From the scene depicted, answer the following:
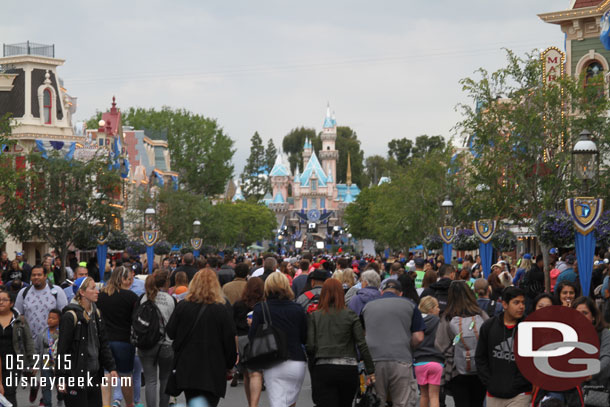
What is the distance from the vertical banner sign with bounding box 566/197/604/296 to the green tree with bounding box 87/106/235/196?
220 ft

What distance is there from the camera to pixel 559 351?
23.1 feet

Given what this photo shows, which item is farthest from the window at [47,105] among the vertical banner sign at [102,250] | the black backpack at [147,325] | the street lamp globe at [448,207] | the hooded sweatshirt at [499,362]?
the hooded sweatshirt at [499,362]

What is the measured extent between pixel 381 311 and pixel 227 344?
168 centimetres

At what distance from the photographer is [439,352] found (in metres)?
11.0

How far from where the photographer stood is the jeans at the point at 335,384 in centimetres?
1007

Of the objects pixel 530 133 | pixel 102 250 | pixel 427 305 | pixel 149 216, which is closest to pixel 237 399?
pixel 427 305

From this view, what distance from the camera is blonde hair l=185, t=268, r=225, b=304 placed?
9.84 metres

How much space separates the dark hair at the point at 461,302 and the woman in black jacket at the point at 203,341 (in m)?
2.30

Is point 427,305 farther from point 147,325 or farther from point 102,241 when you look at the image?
point 102,241

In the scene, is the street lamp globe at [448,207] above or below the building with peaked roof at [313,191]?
below

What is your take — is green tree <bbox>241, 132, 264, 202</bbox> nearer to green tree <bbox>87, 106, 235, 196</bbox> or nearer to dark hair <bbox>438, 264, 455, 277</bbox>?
green tree <bbox>87, 106, 235, 196</bbox>

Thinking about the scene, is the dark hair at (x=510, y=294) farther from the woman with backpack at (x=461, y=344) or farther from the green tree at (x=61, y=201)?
the green tree at (x=61, y=201)

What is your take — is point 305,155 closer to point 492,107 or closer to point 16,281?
point 492,107

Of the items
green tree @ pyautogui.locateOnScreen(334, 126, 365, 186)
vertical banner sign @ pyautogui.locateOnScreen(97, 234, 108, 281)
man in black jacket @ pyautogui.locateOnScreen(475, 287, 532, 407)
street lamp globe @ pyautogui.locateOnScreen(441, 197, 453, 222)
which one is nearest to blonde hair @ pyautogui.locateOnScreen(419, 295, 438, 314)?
man in black jacket @ pyautogui.locateOnScreen(475, 287, 532, 407)
